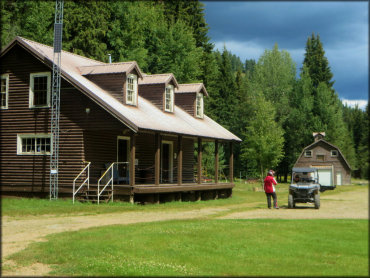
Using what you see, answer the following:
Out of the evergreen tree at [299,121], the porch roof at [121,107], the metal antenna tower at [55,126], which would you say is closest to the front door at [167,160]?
the porch roof at [121,107]

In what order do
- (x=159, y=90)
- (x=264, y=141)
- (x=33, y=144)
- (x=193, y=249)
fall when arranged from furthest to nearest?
(x=264, y=141) < (x=159, y=90) < (x=33, y=144) < (x=193, y=249)

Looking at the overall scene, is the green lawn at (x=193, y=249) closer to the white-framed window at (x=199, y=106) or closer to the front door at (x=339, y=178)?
the white-framed window at (x=199, y=106)

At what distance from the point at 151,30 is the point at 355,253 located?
163 feet

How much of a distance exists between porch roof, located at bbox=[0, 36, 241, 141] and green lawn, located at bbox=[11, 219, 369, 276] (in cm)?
1084

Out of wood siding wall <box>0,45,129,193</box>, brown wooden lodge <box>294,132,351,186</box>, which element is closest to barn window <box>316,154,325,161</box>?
brown wooden lodge <box>294,132,351,186</box>

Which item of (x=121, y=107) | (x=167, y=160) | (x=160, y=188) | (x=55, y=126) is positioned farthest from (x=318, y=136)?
(x=55, y=126)

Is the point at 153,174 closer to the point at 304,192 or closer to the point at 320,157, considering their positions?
the point at 304,192

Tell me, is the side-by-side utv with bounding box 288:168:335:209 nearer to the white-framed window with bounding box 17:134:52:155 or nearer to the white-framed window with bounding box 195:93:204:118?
the white-framed window with bounding box 17:134:52:155

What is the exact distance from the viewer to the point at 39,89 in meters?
26.3

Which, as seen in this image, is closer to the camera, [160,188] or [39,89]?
[160,188]

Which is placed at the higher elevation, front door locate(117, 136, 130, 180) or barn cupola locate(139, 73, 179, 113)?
barn cupola locate(139, 73, 179, 113)

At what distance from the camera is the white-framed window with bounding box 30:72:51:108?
2577 centimetres

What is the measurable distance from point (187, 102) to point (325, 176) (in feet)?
138

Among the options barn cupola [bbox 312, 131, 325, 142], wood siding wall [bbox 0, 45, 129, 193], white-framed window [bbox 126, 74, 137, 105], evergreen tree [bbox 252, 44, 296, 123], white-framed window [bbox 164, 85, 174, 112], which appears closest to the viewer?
Answer: wood siding wall [bbox 0, 45, 129, 193]
